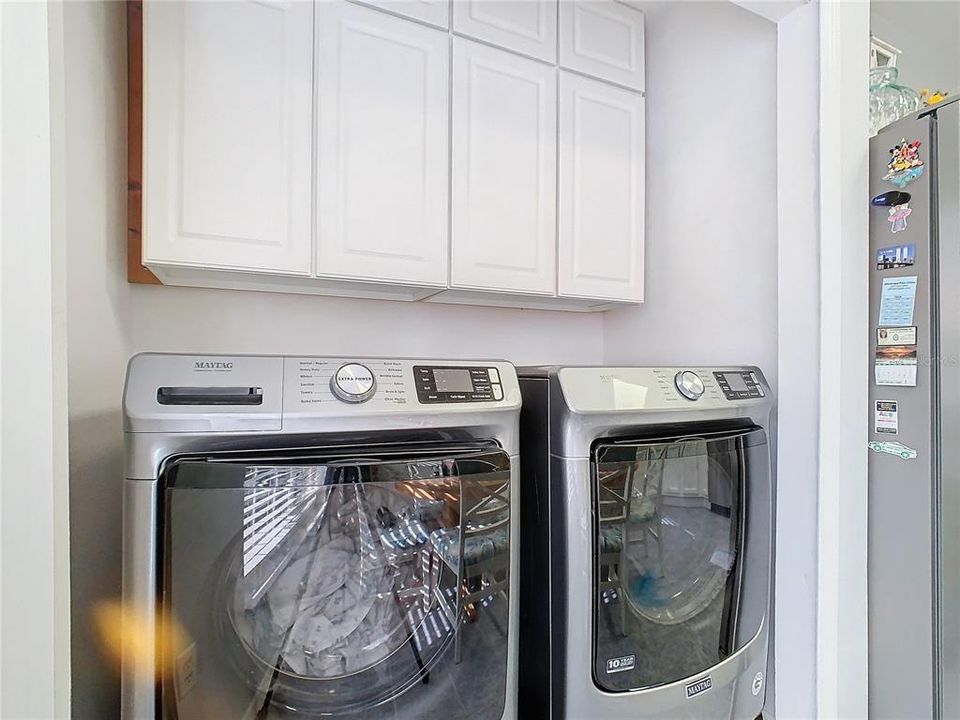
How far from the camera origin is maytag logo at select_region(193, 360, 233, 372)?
2.66ft

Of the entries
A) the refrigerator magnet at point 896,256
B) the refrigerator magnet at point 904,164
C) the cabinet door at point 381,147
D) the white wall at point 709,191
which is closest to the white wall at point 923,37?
the white wall at point 709,191

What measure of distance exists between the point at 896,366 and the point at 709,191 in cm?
75

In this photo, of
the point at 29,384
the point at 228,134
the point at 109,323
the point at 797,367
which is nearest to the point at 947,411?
the point at 797,367

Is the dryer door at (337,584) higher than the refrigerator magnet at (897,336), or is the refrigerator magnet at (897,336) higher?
the refrigerator magnet at (897,336)

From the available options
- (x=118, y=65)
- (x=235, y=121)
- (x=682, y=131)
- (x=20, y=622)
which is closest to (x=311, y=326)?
(x=235, y=121)

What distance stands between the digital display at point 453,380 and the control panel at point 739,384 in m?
0.64

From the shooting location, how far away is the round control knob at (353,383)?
87cm

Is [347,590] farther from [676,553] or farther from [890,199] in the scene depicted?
[890,199]

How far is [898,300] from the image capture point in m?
1.15

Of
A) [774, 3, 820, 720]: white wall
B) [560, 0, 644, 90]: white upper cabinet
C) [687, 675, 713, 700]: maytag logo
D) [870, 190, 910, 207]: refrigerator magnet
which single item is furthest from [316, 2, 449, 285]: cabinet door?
[687, 675, 713, 700]: maytag logo

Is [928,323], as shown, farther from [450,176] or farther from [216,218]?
[216,218]

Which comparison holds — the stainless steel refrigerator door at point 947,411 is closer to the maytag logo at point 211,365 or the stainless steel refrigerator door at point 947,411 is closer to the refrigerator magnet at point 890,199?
the refrigerator magnet at point 890,199

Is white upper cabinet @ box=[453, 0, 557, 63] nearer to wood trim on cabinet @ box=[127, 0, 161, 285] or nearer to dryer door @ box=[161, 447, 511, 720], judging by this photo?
wood trim on cabinet @ box=[127, 0, 161, 285]

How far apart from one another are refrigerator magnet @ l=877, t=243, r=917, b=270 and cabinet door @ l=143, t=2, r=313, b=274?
137cm
